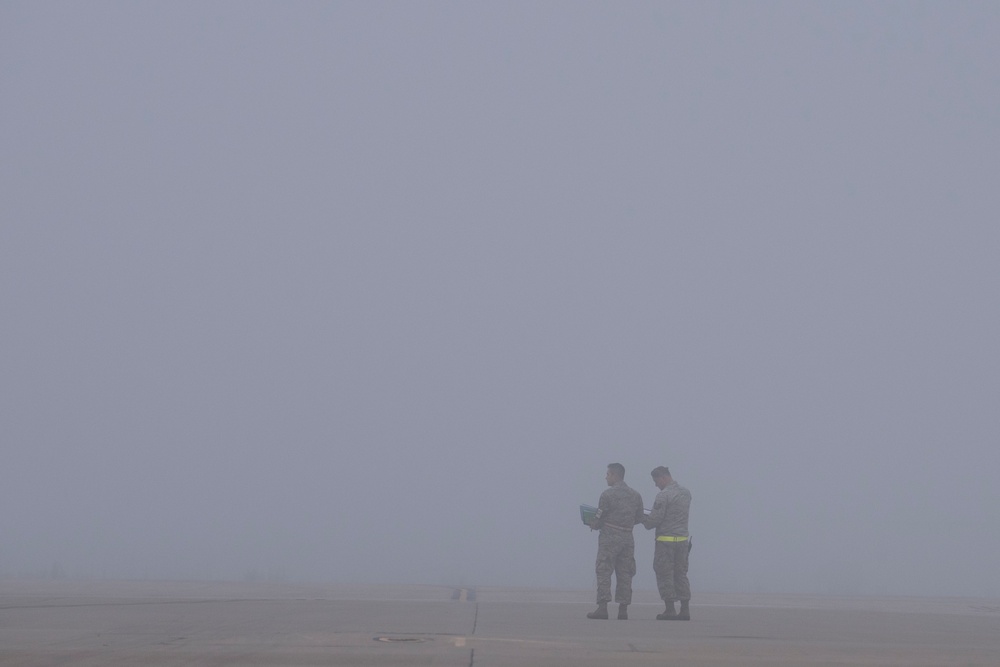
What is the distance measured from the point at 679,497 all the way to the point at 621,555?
975mm

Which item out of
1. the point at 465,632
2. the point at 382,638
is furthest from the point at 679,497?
the point at 382,638

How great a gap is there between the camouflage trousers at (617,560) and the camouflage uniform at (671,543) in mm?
307

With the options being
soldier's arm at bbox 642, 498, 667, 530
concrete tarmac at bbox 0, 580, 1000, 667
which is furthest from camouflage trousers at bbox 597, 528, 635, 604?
concrete tarmac at bbox 0, 580, 1000, 667

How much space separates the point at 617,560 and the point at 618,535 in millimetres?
291

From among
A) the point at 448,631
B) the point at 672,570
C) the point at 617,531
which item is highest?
the point at 617,531

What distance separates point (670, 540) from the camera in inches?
494

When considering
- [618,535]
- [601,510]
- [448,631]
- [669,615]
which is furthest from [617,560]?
[448,631]

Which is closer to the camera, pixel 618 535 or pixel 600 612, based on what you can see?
pixel 600 612

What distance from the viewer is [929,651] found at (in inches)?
353

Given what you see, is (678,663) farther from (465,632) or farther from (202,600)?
(202,600)

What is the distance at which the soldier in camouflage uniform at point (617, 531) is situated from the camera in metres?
12.3

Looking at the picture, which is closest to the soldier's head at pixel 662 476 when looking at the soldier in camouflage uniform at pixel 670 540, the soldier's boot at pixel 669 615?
the soldier in camouflage uniform at pixel 670 540

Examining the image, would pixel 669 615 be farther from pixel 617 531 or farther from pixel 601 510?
pixel 601 510

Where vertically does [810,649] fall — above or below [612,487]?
below
